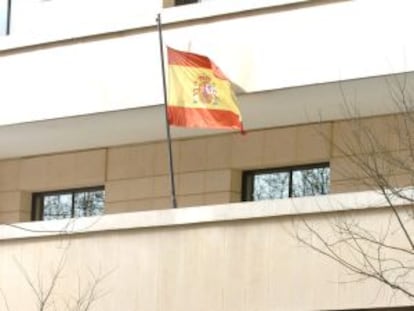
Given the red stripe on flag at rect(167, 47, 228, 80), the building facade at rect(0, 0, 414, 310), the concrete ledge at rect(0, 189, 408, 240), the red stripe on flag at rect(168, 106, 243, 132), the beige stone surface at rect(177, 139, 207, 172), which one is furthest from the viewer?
the beige stone surface at rect(177, 139, 207, 172)

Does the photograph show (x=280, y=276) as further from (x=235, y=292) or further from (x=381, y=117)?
(x=381, y=117)

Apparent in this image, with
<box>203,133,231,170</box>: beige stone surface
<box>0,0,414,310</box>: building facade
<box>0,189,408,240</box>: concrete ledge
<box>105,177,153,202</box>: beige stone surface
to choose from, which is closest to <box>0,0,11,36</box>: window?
<box>0,0,414,310</box>: building facade

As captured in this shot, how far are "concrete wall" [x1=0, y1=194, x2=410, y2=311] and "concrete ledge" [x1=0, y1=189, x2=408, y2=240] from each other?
0.04 ft

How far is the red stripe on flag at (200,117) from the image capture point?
20.0m

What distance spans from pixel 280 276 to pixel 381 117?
4066 millimetres

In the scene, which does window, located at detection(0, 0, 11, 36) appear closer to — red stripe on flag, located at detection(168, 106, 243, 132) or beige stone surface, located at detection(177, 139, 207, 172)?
beige stone surface, located at detection(177, 139, 207, 172)

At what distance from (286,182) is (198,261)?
4150 mm

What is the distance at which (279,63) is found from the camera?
65.9 ft

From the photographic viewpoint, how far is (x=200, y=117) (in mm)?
20188

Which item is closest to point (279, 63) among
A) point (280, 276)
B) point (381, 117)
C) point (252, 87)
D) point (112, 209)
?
point (252, 87)

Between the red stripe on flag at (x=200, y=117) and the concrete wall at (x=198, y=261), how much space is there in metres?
1.61

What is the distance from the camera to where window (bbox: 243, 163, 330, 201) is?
22.1m

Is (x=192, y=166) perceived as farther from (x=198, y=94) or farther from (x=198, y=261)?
(x=198, y=261)

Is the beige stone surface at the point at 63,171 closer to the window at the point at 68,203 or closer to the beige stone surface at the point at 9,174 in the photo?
the beige stone surface at the point at 9,174
